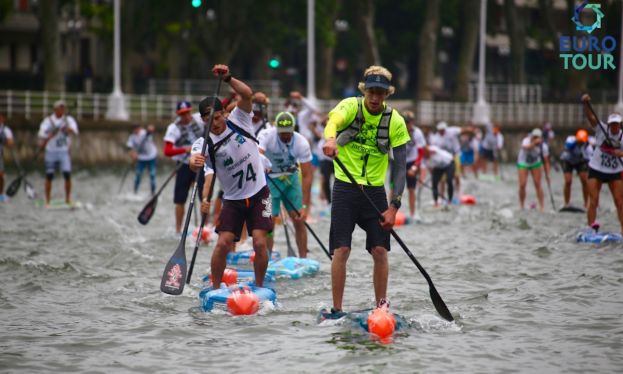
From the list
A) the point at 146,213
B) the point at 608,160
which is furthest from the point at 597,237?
the point at 146,213

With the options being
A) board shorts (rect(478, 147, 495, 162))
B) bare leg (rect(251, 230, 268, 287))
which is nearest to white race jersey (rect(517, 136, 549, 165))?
bare leg (rect(251, 230, 268, 287))

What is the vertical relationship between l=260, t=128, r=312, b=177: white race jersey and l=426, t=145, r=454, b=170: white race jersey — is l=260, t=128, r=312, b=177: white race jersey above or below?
above

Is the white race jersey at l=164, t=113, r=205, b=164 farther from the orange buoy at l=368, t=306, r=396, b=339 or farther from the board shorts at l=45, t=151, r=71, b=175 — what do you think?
the orange buoy at l=368, t=306, r=396, b=339

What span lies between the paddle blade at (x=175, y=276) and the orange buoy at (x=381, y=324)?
75.9 inches

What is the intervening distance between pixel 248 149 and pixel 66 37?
44494mm

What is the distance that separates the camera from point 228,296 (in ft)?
34.3

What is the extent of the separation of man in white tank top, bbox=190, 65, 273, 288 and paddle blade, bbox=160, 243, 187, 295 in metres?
0.32

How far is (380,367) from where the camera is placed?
852cm

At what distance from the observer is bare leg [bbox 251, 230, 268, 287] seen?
10844 mm

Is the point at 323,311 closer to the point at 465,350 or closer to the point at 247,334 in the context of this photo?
the point at 247,334

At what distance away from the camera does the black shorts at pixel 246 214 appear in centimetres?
1084

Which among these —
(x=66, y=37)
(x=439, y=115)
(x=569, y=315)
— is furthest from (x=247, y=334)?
(x=66, y=37)

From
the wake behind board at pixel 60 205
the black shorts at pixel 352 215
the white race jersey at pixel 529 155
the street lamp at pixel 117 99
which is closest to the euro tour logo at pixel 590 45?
the white race jersey at pixel 529 155

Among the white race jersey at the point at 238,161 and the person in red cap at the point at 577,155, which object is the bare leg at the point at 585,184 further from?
the white race jersey at the point at 238,161
